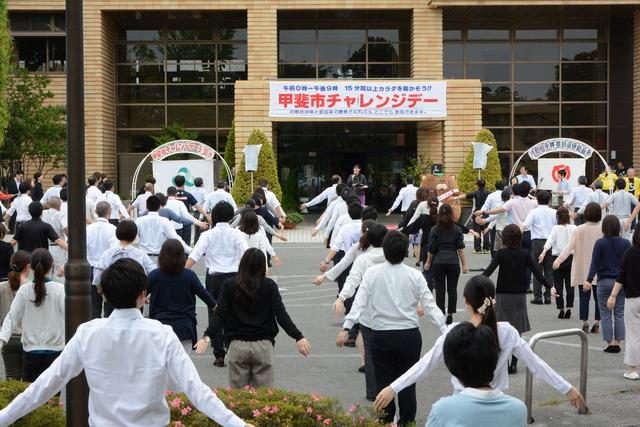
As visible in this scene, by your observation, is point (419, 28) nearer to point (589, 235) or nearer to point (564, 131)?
point (564, 131)

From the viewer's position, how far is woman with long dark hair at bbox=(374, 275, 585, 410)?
5012mm

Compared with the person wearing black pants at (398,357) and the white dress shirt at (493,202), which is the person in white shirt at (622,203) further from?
the person wearing black pants at (398,357)

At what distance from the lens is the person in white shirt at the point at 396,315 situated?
6961 mm

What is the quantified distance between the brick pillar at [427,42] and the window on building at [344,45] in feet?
8.21

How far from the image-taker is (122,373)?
414cm

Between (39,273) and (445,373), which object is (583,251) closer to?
(445,373)

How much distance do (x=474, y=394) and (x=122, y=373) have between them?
1.68m

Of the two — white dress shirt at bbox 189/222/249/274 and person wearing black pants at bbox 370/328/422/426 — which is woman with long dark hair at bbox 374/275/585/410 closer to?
person wearing black pants at bbox 370/328/422/426

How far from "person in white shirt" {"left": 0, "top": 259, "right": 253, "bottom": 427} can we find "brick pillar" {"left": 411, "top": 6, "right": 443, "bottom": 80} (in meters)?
29.3

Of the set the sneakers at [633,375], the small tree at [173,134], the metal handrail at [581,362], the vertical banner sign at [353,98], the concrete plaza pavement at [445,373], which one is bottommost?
the concrete plaza pavement at [445,373]

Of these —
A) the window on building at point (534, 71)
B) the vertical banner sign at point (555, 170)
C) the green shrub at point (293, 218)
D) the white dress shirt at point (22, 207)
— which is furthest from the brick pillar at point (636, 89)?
the white dress shirt at point (22, 207)

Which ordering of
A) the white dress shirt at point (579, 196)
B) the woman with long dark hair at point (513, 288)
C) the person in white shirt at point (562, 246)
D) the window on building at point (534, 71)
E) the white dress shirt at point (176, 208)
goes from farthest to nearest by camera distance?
1. the window on building at point (534, 71)
2. the white dress shirt at point (579, 196)
3. the white dress shirt at point (176, 208)
4. the person in white shirt at point (562, 246)
5. the woman with long dark hair at point (513, 288)

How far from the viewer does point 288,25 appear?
116 ft

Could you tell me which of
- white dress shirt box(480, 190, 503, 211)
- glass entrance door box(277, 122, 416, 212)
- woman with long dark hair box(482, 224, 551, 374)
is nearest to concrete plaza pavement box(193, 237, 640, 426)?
woman with long dark hair box(482, 224, 551, 374)
